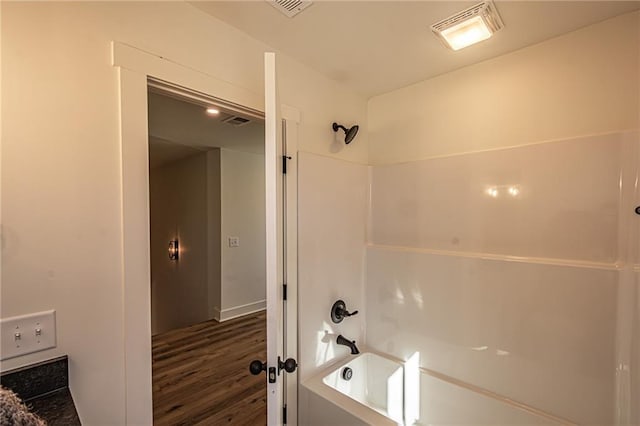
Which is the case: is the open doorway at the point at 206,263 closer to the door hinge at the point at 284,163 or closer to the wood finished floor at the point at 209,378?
the wood finished floor at the point at 209,378

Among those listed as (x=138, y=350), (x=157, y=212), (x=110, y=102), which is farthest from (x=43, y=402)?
(x=157, y=212)

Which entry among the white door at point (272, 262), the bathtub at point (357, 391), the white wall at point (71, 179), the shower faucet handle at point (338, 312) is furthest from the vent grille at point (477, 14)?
the bathtub at point (357, 391)

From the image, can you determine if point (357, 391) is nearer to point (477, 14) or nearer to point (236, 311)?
point (477, 14)

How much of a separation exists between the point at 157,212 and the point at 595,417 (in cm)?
585

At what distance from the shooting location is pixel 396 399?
1.92 m

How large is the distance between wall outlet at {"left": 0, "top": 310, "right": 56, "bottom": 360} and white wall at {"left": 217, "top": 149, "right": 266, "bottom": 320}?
3045 mm

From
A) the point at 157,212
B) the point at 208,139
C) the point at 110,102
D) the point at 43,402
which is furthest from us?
the point at 157,212

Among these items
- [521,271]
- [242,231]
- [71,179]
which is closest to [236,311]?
[242,231]

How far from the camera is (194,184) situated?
14.3 feet

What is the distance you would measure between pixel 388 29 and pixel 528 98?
870mm

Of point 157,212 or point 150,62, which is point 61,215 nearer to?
point 150,62

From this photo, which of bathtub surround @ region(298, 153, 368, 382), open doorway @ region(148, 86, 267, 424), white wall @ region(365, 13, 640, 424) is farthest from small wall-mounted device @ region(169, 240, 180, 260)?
white wall @ region(365, 13, 640, 424)

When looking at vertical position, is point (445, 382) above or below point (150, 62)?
below

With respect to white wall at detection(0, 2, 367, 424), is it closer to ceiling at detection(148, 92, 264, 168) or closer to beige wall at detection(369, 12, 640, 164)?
ceiling at detection(148, 92, 264, 168)
